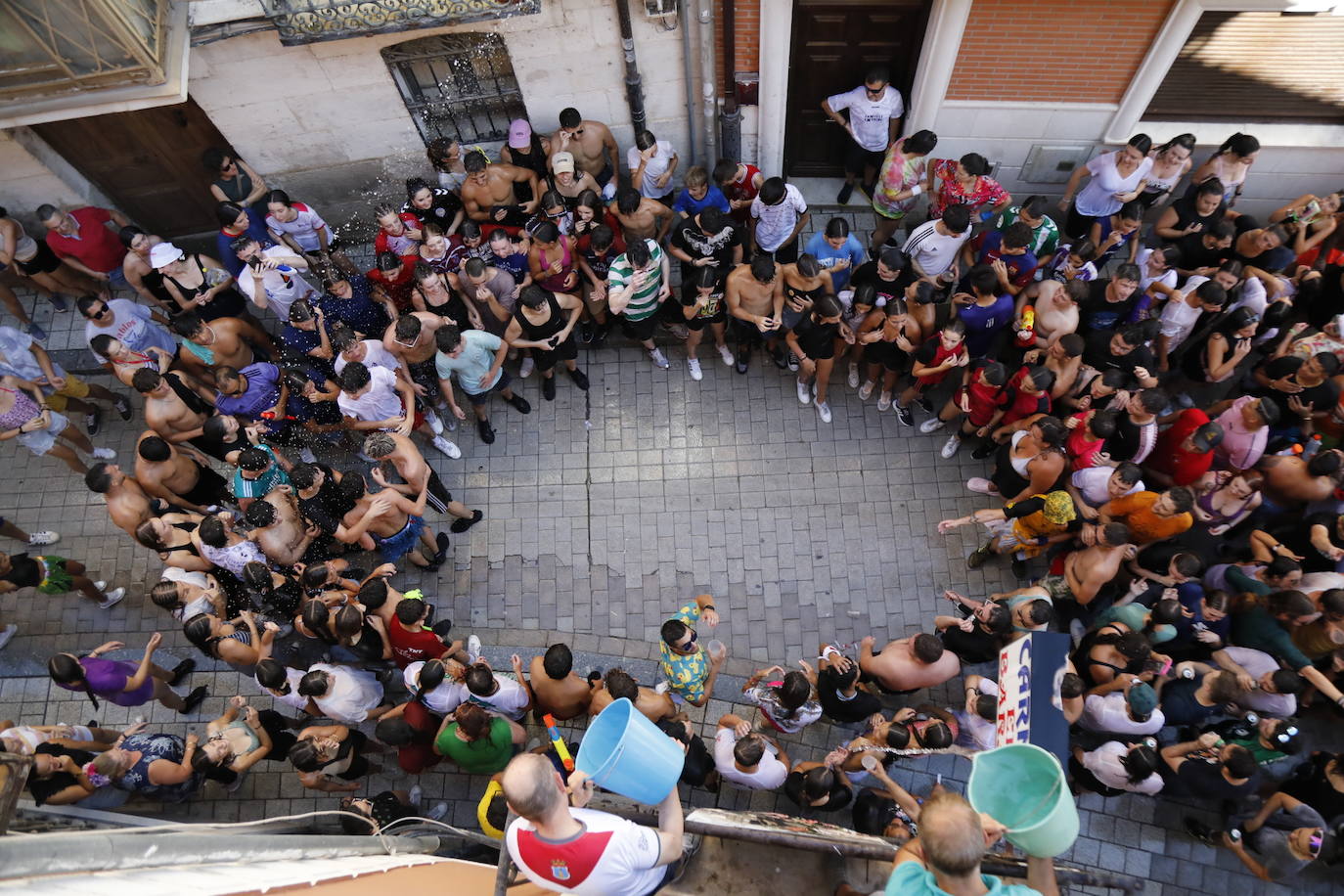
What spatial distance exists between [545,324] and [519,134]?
2.34 meters

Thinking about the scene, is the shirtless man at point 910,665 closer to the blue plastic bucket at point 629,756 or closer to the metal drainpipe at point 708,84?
the blue plastic bucket at point 629,756

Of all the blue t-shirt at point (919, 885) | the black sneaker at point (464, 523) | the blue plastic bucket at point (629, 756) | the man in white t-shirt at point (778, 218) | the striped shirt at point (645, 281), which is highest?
the man in white t-shirt at point (778, 218)

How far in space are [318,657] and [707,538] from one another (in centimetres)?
356

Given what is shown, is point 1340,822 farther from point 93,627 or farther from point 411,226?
point 93,627

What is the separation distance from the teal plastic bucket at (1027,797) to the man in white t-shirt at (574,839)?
57.1 inches

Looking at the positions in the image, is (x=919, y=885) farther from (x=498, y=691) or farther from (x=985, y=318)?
(x=985, y=318)

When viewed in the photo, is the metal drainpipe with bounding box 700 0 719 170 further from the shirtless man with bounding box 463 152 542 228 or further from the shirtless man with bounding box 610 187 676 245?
the shirtless man with bounding box 463 152 542 228

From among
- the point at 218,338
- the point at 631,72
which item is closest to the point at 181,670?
the point at 218,338

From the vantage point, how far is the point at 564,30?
8.13 m

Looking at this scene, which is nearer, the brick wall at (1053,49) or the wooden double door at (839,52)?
the brick wall at (1053,49)

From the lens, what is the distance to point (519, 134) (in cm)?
865

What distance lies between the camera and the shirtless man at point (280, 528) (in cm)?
648

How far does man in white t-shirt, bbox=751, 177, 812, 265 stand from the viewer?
7.82 m

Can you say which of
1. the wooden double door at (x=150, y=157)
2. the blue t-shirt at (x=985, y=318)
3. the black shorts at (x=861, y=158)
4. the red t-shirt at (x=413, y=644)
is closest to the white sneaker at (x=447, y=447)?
the red t-shirt at (x=413, y=644)
